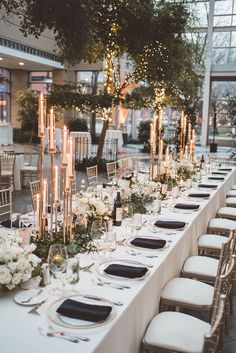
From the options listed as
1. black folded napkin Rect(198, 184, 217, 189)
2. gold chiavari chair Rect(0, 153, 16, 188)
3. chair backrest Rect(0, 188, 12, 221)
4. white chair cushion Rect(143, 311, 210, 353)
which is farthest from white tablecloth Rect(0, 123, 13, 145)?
white chair cushion Rect(143, 311, 210, 353)

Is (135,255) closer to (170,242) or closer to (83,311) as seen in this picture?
(170,242)

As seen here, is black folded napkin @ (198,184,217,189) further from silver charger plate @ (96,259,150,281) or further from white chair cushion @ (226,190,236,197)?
silver charger plate @ (96,259,150,281)

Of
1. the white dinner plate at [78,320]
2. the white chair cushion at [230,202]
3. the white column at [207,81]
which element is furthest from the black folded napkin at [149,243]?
the white column at [207,81]

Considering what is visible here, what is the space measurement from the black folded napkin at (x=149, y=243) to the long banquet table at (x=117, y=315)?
5 centimetres

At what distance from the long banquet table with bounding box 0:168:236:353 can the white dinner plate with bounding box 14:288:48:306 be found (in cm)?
3

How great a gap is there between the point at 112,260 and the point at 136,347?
22.8 inches

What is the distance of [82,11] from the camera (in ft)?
20.2

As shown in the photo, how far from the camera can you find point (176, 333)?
2594 mm

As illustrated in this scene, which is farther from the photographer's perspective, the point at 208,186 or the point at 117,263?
the point at 208,186

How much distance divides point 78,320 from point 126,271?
0.62 meters

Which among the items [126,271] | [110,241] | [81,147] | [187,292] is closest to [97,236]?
[110,241]

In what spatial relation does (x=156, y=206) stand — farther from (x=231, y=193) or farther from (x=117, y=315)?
(x=231, y=193)

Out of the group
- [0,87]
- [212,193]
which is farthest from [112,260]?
[0,87]

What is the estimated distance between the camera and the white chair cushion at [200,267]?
3705 millimetres
